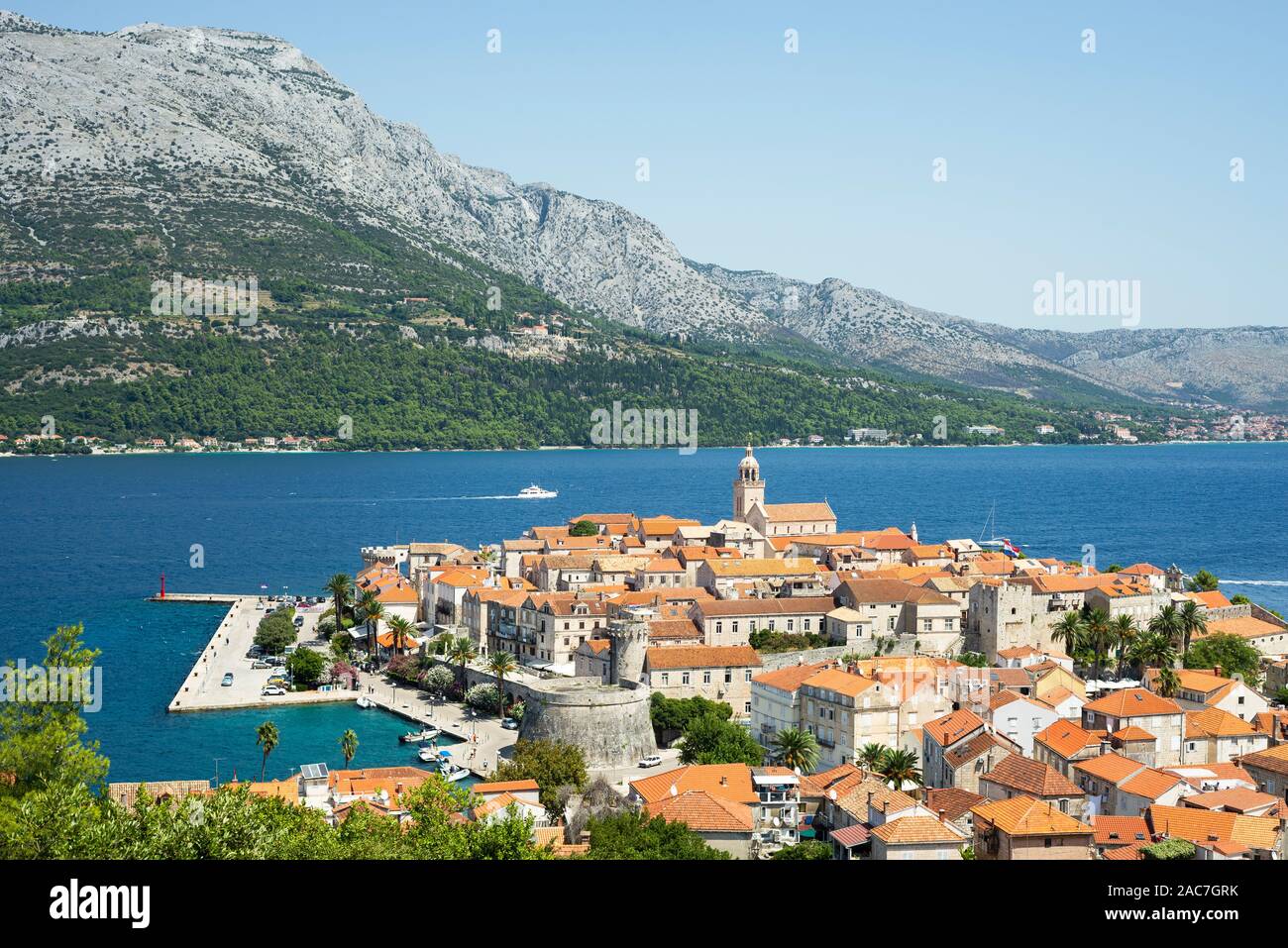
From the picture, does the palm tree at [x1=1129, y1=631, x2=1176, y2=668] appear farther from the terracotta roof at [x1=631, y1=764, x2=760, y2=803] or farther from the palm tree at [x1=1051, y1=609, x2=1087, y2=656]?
the terracotta roof at [x1=631, y1=764, x2=760, y2=803]

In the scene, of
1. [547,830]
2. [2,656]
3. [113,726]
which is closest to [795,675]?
[547,830]

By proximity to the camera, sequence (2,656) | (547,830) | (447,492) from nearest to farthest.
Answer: (547,830) → (2,656) → (447,492)

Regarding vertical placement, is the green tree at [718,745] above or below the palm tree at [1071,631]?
below

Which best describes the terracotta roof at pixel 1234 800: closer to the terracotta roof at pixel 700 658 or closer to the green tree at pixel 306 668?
the terracotta roof at pixel 700 658

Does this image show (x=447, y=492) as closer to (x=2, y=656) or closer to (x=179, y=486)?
(x=179, y=486)

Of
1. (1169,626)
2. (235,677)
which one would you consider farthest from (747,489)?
(235,677)

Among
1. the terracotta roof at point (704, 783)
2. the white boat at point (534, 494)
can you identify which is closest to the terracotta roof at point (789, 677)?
the terracotta roof at point (704, 783)
